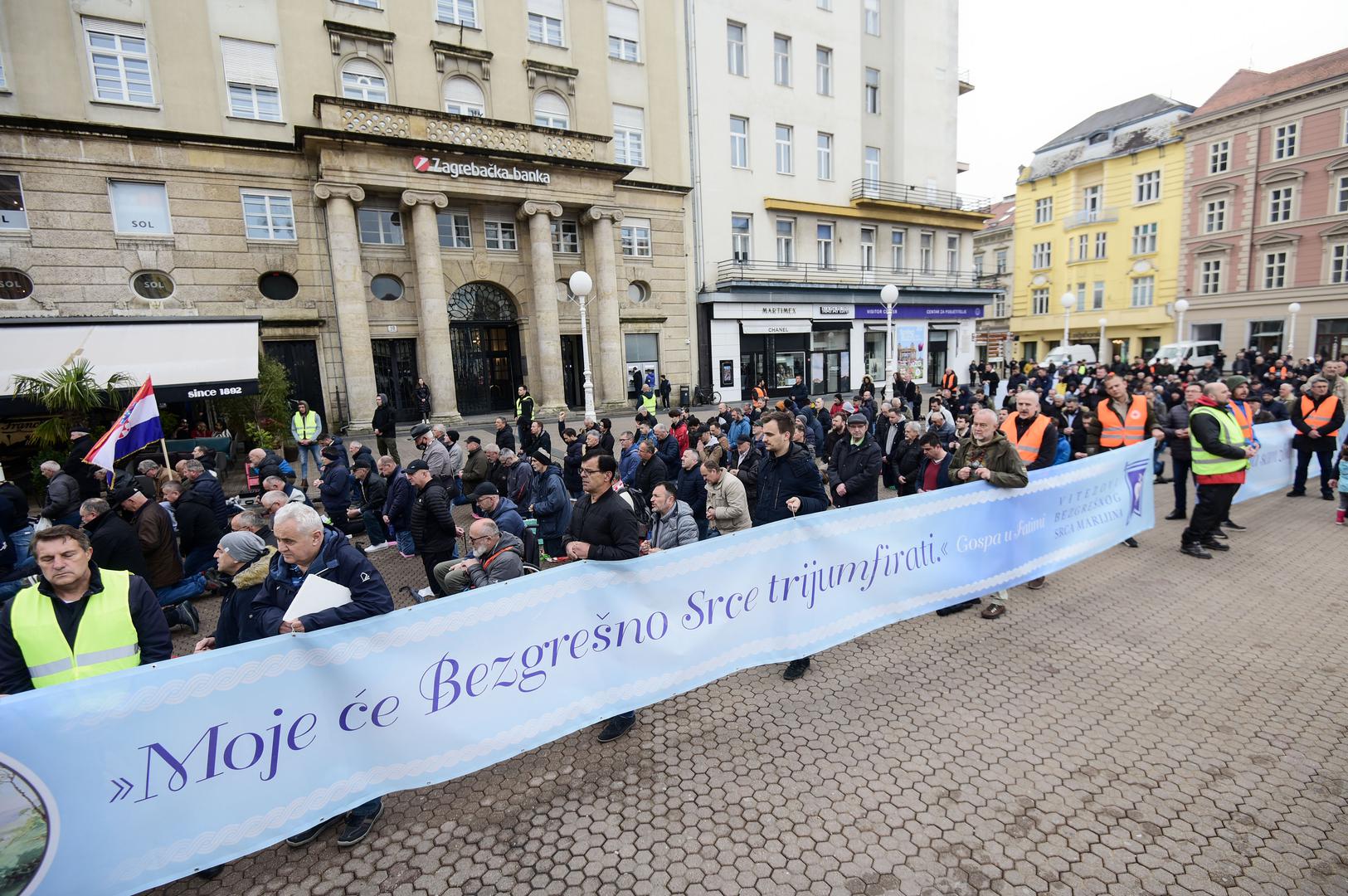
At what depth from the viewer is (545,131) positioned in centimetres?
2159

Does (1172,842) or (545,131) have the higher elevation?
(545,131)

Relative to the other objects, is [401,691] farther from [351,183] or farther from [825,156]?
[825,156]

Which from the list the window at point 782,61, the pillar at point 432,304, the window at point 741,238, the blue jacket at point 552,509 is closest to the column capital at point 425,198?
the pillar at point 432,304

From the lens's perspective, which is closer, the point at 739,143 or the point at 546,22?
the point at 546,22

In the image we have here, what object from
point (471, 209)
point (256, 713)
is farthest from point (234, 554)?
point (471, 209)

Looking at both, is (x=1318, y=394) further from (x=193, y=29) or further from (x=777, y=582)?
(x=193, y=29)

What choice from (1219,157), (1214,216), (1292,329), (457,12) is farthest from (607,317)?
(1219,157)

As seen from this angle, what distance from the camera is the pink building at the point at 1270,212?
112 ft

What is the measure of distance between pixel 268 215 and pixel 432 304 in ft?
18.1

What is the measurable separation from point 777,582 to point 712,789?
4.95 feet

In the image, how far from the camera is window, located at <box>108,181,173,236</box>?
58.6 ft

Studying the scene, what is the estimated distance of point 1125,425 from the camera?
321 inches

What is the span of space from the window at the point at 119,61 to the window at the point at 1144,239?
177 ft

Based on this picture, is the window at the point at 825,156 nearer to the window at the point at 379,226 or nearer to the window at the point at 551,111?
the window at the point at 551,111
